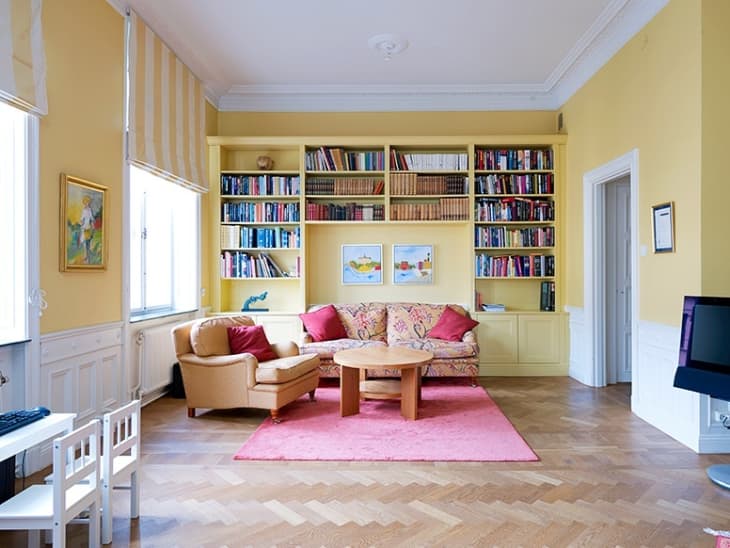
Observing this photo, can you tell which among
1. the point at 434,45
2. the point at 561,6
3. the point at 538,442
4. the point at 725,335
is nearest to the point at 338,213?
the point at 434,45

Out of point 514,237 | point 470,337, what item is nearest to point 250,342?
point 470,337

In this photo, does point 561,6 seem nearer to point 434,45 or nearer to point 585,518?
point 434,45

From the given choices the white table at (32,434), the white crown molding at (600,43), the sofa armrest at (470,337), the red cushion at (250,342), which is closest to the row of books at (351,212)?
the sofa armrest at (470,337)

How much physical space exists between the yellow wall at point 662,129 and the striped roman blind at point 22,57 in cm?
433

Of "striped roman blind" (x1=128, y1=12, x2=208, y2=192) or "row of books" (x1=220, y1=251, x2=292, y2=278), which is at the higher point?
"striped roman blind" (x1=128, y1=12, x2=208, y2=192)

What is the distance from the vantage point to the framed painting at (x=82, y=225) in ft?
10.5

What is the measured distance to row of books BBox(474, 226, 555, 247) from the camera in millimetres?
5773

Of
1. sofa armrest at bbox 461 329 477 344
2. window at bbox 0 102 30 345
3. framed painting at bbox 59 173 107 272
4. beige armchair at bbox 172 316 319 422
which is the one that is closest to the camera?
window at bbox 0 102 30 345

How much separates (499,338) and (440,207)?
174cm

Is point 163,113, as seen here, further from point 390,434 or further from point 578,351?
point 578,351

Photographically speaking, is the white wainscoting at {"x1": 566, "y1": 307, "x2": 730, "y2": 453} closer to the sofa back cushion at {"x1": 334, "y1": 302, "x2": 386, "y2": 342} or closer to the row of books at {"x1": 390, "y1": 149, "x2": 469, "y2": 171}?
the sofa back cushion at {"x1": 334, "y1": 302, "x2": 386, "y2": 342}

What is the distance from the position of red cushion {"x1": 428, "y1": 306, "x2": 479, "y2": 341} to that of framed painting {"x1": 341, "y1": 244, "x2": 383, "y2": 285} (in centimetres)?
103

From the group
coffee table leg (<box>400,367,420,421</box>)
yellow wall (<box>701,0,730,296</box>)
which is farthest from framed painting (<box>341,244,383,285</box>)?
yellow wall (<box>701,0,730,296</box>)

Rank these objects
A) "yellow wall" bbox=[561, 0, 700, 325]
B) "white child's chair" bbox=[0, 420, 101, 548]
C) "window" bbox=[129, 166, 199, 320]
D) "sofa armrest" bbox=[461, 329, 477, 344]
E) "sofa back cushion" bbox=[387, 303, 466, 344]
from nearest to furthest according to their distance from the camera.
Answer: "white child's chair" bbox=[0, 420, 101, 548], "yellow wall" bbox=[561, 0, 700, 325], "window" bbox=[129, 166, 199, 320], "sofa armrest" bbox=[461, 329, 477, 344], "sofa back cushion" bbox=[387, 303, 466, 344]
